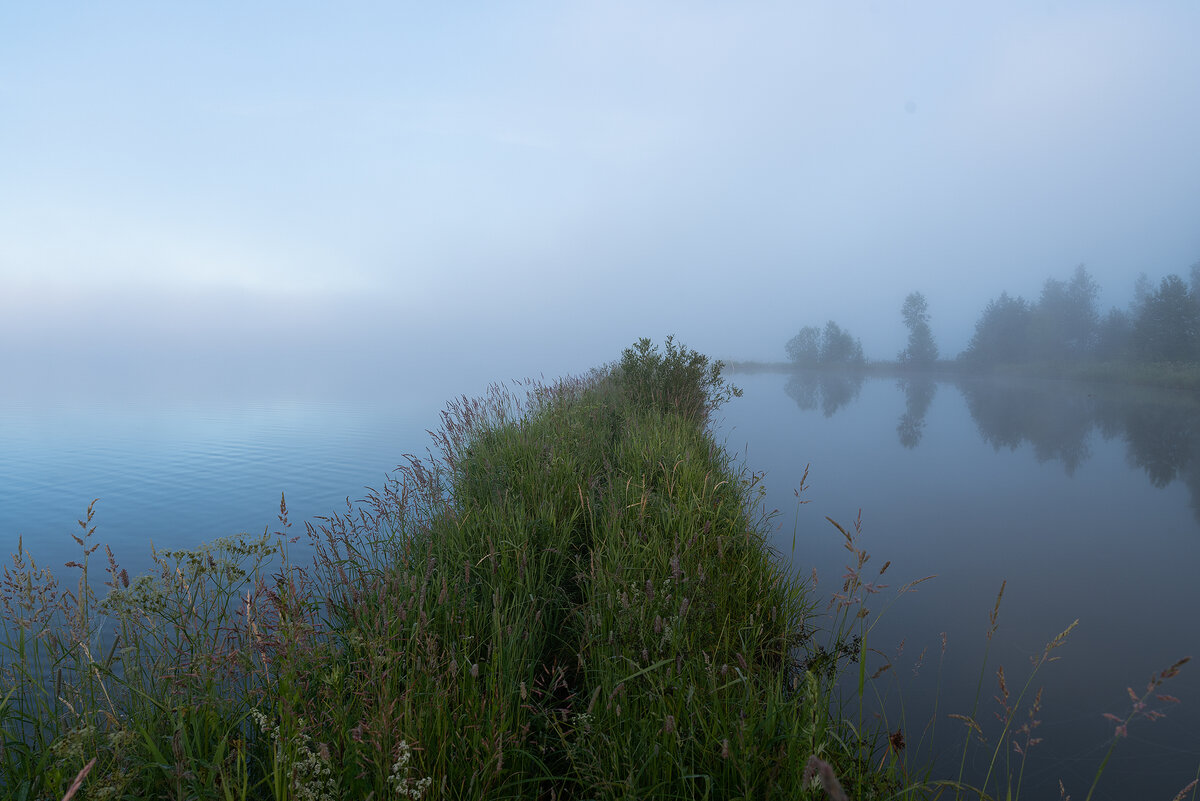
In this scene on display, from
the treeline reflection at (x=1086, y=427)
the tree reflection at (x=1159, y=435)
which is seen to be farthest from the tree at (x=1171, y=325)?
the tree reflection at (x=1159, y=435)

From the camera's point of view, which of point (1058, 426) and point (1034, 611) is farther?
point (1058, 426)

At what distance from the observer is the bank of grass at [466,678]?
1.91 meters

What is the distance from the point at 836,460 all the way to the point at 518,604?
12.5 meters

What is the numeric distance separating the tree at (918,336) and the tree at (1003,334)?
5.56m

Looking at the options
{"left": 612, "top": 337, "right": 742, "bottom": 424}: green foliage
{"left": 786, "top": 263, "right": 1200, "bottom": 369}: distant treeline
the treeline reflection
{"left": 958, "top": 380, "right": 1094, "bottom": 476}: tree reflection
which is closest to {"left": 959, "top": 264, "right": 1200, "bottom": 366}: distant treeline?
{"left": 786, "top": 263, "right": 1200, "bottom": 369}: distant treeline

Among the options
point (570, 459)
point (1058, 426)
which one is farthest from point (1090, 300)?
point (570, 459)

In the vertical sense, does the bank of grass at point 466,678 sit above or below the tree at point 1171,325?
below

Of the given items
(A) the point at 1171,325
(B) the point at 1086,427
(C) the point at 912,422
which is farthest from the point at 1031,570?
(A) the point at 1171,325

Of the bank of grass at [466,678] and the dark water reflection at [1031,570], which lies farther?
the dark water reflection at [1031,570]

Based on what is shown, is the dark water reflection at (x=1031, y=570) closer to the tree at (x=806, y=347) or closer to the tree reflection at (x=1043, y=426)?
the tree reflection at (x=1043, y=426)

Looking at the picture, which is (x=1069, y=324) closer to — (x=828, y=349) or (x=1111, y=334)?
(x=1111, y=334)

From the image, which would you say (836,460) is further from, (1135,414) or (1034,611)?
(1135,414)

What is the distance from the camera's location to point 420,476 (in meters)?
4.95

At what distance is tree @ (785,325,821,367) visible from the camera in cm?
9831
